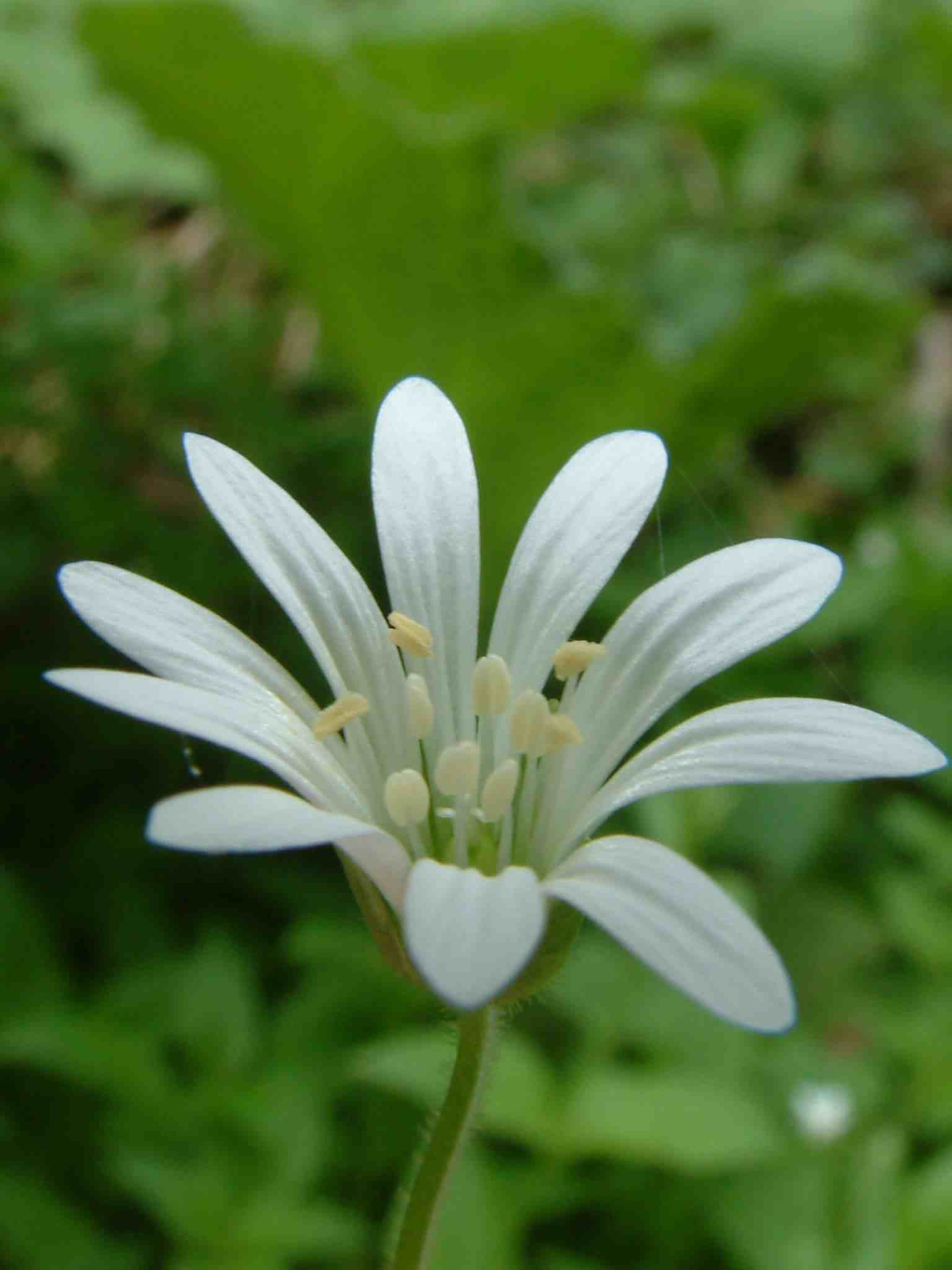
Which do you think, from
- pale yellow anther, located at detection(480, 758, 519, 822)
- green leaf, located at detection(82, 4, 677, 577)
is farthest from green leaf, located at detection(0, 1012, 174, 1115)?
green leaf, located at detection(82, 4, 677, 577)

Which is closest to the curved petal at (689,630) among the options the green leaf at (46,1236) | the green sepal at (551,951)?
the green sepal at (551,951)

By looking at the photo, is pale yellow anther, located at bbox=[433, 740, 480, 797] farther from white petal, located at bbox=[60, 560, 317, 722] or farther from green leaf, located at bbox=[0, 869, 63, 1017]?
green leaf, located at bbox=[0, 869, 63, 1017]

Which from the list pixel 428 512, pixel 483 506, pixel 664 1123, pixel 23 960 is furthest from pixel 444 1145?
pixel 483 506

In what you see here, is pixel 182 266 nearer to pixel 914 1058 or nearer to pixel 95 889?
pixel 95 889

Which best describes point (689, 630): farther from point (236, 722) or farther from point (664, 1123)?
point (664, 1123)

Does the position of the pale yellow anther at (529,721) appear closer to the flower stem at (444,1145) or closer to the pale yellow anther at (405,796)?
the pale yellow anther at (405,796)
